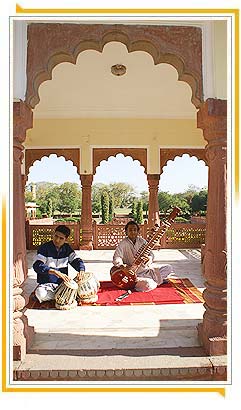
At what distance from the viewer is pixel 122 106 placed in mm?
7953

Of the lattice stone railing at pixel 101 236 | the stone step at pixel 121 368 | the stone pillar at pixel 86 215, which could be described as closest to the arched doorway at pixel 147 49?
the stone step at pixel 121 368

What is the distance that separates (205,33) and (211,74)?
0.33 metres

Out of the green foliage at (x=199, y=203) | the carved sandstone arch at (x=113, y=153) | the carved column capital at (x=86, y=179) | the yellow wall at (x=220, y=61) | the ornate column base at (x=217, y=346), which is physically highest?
the carved sandstone arch at (x=113, y=153)

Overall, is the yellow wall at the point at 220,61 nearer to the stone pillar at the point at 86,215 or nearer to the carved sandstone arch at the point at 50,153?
the stone pillar at the point at 86,215

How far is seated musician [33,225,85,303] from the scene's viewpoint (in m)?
4.00

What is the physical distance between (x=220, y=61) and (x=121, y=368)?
225cm

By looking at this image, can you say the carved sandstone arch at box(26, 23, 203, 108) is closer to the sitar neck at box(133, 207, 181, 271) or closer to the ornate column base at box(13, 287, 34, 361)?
the ornate column base at box(13, 287, 34, 361)

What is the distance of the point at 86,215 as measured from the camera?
9.07 metres

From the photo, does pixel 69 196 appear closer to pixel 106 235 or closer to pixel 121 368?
pixel 106 235

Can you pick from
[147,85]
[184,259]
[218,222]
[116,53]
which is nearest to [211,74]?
[218,222]

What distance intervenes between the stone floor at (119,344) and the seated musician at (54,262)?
20 cm

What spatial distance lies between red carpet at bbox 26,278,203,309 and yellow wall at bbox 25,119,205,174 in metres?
4.82

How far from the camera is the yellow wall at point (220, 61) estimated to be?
2568 mm
